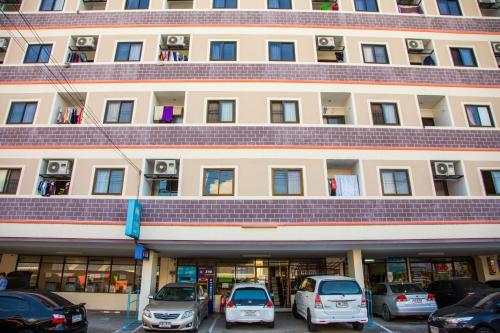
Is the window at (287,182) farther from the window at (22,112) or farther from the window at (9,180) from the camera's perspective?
the window at (22,112)

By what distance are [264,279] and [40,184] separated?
11875mm

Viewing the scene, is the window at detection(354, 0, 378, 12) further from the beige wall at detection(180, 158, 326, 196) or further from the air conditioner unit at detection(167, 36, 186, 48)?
the air conditioner unit at detection(167, 36, 186, 48)

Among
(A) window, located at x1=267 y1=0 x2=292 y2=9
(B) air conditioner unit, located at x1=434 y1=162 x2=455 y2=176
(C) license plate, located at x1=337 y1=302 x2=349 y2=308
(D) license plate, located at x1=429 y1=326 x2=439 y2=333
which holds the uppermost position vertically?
(A) window, located at x1=267 y1=0 x2=292 y2=9

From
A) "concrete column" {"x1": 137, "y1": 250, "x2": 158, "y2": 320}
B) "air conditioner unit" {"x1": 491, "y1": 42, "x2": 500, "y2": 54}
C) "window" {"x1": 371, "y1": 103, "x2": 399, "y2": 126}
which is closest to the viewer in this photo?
"concrete column" {"x1": 137, "y1": 250, "x2": 158, "y2": 320}

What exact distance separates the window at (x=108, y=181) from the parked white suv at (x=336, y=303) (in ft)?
30.9

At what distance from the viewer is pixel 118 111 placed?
16391 mm

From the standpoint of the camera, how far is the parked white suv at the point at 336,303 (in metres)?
11.2

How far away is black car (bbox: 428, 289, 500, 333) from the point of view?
9508mm

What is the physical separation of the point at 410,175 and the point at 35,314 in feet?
49.4

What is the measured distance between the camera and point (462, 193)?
15.6 metres

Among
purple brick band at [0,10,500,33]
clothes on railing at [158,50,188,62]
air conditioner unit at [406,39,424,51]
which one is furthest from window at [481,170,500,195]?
clothes on railing at [158,50,188,62]

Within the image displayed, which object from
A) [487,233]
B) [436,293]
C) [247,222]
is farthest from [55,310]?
[487,233]

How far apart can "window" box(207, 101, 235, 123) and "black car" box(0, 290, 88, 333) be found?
974 centimetres

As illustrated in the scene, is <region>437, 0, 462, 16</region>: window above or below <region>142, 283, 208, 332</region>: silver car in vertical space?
above
